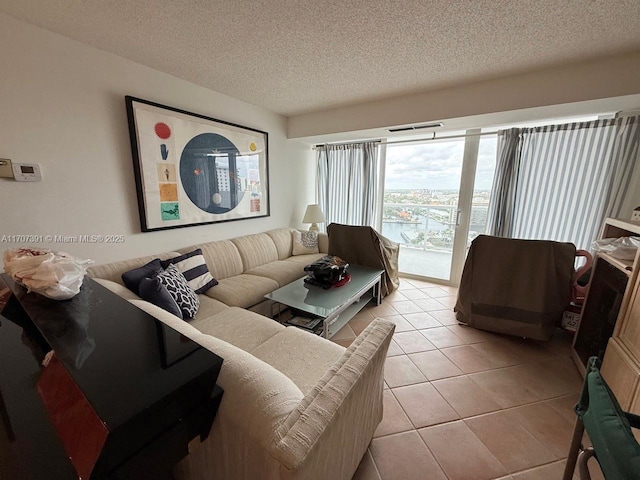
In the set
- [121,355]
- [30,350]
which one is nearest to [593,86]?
[121,355]

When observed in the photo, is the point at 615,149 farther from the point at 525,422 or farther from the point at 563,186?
the point at 525,422

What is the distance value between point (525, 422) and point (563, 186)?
2341 mm

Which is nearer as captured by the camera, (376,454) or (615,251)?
(376,454)

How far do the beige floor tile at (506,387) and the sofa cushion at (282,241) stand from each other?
92.6 inches

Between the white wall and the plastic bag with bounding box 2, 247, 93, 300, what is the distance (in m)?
0.69

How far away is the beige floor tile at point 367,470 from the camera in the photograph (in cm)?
121

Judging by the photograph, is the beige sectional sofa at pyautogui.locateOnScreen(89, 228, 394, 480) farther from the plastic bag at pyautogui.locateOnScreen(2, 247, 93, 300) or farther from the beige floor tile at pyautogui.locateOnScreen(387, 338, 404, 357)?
the beige floor tile at pyautogui.locateOnScreen(387, 338, 404, 357)

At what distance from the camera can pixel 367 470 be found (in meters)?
1.24

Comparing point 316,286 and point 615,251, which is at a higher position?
point 615,251

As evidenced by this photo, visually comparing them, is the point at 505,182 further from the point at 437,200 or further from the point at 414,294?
the point at 414,294

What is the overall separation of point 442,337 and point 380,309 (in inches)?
27.0

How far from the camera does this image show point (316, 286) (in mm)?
2357

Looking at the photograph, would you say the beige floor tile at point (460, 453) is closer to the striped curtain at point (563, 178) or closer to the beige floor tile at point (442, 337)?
the beige floor tile at point (442, 337)

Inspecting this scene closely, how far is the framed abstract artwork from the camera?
7.00 ft
